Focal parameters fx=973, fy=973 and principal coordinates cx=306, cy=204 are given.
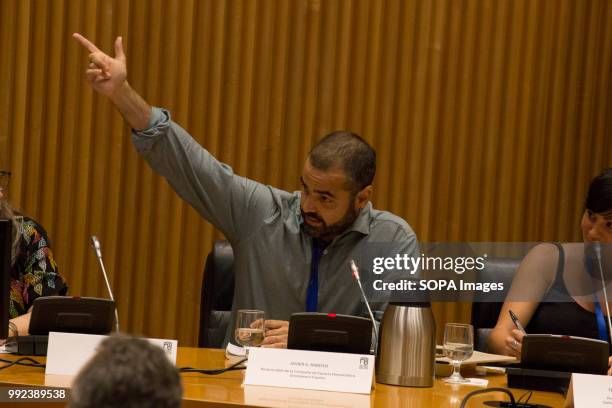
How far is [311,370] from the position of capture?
234 centimetres

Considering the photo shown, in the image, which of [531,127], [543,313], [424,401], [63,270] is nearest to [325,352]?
[424,401]

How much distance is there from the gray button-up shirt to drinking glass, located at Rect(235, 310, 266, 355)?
0.51 metres

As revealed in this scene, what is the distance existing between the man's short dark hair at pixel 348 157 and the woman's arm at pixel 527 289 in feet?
2.00

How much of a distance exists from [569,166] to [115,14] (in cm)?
230

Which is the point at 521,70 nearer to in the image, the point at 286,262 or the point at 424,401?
the point at 286,262

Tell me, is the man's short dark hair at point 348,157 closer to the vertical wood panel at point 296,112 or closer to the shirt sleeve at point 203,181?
the shirt sleeve at point 203,181

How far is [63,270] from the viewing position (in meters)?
4.14

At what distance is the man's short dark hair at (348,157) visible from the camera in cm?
306

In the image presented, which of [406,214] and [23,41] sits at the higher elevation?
[23,41]

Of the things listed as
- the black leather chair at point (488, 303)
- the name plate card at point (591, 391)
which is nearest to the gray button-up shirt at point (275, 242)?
the black leather chair at point (488, 303)

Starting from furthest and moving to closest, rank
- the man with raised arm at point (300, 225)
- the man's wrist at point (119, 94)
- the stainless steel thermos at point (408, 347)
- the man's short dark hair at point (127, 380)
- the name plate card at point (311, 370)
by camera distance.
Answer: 1. the man with raised arm at point (300, 225)
2. the man's wrist at point (119, 94)
3. the stainless steel thermos at point (408, 347)
4. the name plate card at point (311, 370)
5. the man's short dark hair at point (127, 380)

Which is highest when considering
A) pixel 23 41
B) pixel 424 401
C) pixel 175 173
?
pixel 23 41

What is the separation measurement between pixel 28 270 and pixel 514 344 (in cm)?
156
